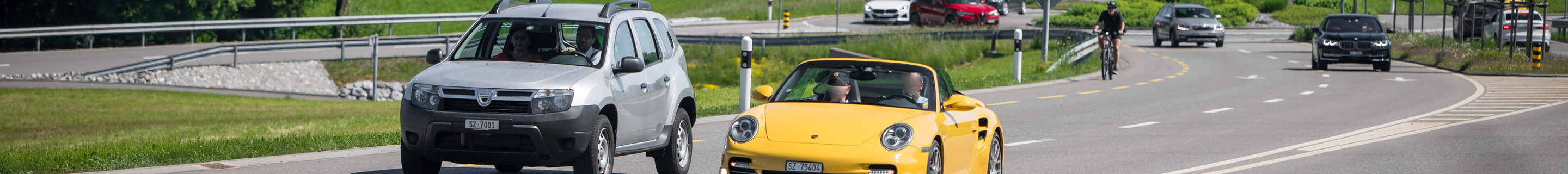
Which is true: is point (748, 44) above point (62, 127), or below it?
above

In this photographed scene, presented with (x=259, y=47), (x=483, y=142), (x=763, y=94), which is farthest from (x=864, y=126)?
(x=259, y=47)

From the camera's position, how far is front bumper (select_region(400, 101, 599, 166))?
6723mm

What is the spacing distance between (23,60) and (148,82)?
541cm

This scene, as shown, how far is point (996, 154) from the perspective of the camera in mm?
8148

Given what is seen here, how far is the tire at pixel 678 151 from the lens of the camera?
810cm

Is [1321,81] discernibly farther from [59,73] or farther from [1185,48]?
[59,73]

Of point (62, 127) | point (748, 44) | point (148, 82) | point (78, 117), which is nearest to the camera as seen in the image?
point (748, 44)

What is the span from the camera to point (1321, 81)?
20.9 metres

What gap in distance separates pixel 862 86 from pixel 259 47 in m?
22.2

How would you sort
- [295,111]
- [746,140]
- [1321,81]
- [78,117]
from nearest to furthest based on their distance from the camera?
[746,140] < [78,117] < [295,111] < [1321,81]

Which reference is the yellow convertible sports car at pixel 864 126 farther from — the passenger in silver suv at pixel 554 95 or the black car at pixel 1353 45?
the black car at pixel 1353 45

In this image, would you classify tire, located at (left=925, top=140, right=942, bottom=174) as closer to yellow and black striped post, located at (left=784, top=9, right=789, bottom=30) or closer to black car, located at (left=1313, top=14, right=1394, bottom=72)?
black car, located at (left=1313, top=14, right=1394, bottom=72)

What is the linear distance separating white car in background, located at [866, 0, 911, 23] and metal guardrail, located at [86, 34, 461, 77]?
17.8m

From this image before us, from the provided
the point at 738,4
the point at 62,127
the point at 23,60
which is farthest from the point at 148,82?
the point at 738,4
